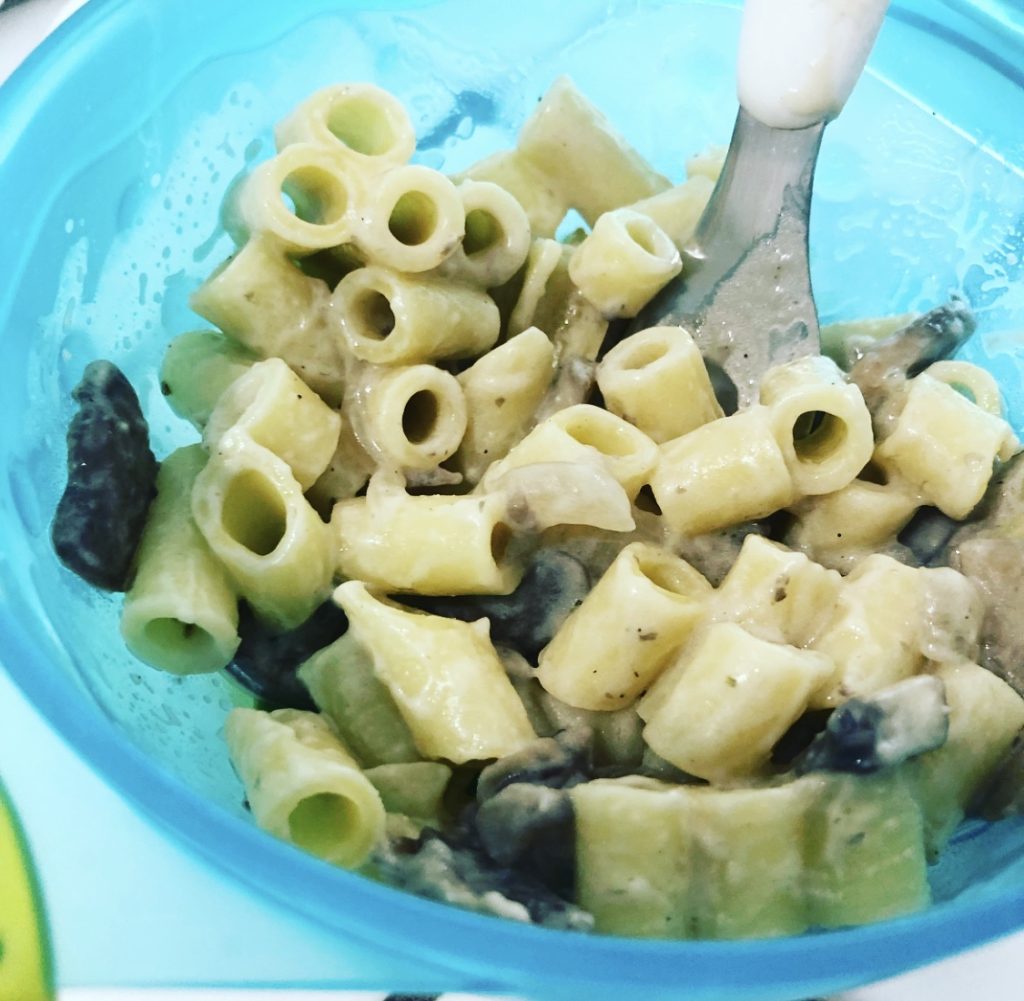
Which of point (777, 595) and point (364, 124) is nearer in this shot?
point (777, 595)

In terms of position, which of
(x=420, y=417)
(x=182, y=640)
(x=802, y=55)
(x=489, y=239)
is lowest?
(x=182, y=640)

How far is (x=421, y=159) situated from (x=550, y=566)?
1.88 feet

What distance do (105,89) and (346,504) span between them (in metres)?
0.44

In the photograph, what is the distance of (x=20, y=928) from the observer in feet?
2.26

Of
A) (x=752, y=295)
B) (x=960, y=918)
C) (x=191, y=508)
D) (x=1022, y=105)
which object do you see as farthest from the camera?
(x=1022, y=105)

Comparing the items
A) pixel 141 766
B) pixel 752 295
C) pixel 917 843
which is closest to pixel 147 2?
pixel 752 295

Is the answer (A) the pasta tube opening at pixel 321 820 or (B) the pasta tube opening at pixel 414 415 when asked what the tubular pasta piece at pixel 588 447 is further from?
(A) the pasta tube opening at pixel 321 820

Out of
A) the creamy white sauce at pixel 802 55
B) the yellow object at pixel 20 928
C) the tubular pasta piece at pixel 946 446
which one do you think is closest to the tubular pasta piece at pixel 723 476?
the tubular pasta piece at pixel 946 446

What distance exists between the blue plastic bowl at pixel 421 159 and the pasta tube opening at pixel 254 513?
12 centimetres

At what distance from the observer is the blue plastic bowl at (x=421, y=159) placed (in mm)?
536

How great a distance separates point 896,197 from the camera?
46.7 inches

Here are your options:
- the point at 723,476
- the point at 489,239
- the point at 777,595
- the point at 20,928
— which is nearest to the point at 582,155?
the point at 489,239

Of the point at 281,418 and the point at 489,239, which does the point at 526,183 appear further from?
the point at 281,418

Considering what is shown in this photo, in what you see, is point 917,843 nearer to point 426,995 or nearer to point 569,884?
point 569,884
